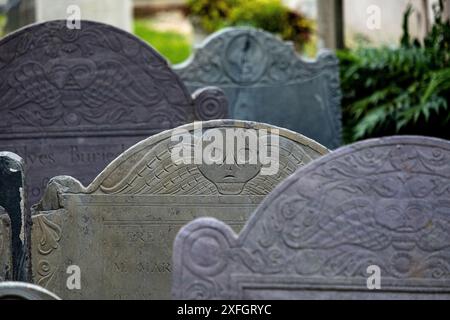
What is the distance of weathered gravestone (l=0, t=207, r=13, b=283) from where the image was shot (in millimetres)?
4191

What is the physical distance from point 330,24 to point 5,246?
7.08m

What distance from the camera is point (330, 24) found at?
10.8m

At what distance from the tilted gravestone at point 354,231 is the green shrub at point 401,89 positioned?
4129mm

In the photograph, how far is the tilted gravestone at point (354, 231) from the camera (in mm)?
3510

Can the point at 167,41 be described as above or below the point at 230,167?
above

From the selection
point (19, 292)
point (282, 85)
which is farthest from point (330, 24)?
point (19, 292)

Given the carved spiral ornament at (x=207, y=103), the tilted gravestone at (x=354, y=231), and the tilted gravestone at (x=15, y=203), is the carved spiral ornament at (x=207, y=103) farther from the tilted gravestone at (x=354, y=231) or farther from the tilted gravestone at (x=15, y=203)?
the tilted gravestone at (x=354, y=231)

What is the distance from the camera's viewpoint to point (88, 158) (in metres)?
6.04

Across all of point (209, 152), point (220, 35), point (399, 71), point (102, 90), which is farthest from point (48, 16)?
point (209, 152)

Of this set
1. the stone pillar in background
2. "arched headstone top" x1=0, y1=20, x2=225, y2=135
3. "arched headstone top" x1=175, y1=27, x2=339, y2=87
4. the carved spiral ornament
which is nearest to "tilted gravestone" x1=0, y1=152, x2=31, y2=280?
"arched headstone top" x1=0, y1=20, x2=225, y2=135

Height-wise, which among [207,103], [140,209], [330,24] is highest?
[330,24]

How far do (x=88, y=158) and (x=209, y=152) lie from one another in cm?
147
